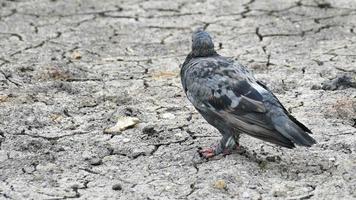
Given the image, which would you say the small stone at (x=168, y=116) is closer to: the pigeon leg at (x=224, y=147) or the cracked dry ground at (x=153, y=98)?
the cracked dry ground at (x=153, y=98)

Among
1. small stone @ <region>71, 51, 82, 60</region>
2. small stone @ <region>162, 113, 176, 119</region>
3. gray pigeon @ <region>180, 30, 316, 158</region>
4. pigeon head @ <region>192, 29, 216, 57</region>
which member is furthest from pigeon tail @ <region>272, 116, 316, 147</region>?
small stone @ <region>71, 51, 82, 60</region>

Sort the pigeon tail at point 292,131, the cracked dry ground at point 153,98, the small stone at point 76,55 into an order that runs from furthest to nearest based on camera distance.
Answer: the small stone at point 76,55, the cracked dry ground at point 153,98, the pigeon tail at point 292,131

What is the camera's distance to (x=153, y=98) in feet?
19.7

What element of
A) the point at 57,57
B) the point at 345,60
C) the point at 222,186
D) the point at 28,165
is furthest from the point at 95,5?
the point at 222,186

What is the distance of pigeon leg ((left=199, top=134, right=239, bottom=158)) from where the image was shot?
15.6ft

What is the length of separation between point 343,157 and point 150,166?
1.22 metres

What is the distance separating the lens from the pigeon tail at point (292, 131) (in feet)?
13.9

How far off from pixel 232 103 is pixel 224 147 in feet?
1.29

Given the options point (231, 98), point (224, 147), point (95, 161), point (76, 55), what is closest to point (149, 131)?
point (95, 161)

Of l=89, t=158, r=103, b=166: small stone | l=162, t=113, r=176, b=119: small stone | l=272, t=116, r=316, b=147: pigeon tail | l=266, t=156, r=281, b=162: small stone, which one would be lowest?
l=89, t=158, r=103, b=166: small stone

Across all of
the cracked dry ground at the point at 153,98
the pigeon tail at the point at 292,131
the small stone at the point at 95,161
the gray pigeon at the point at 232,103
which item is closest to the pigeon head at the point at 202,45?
the gray pigeon at the point at 232,103

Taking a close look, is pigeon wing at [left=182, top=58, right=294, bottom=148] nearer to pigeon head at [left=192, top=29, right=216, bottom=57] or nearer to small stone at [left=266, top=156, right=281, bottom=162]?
pigeon head at [left=192, top=29, right=216, bottom=57]

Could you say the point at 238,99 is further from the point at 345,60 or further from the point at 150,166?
the point at 345,60

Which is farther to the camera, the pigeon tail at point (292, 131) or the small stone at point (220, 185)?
the small stone at point (220, 185)
